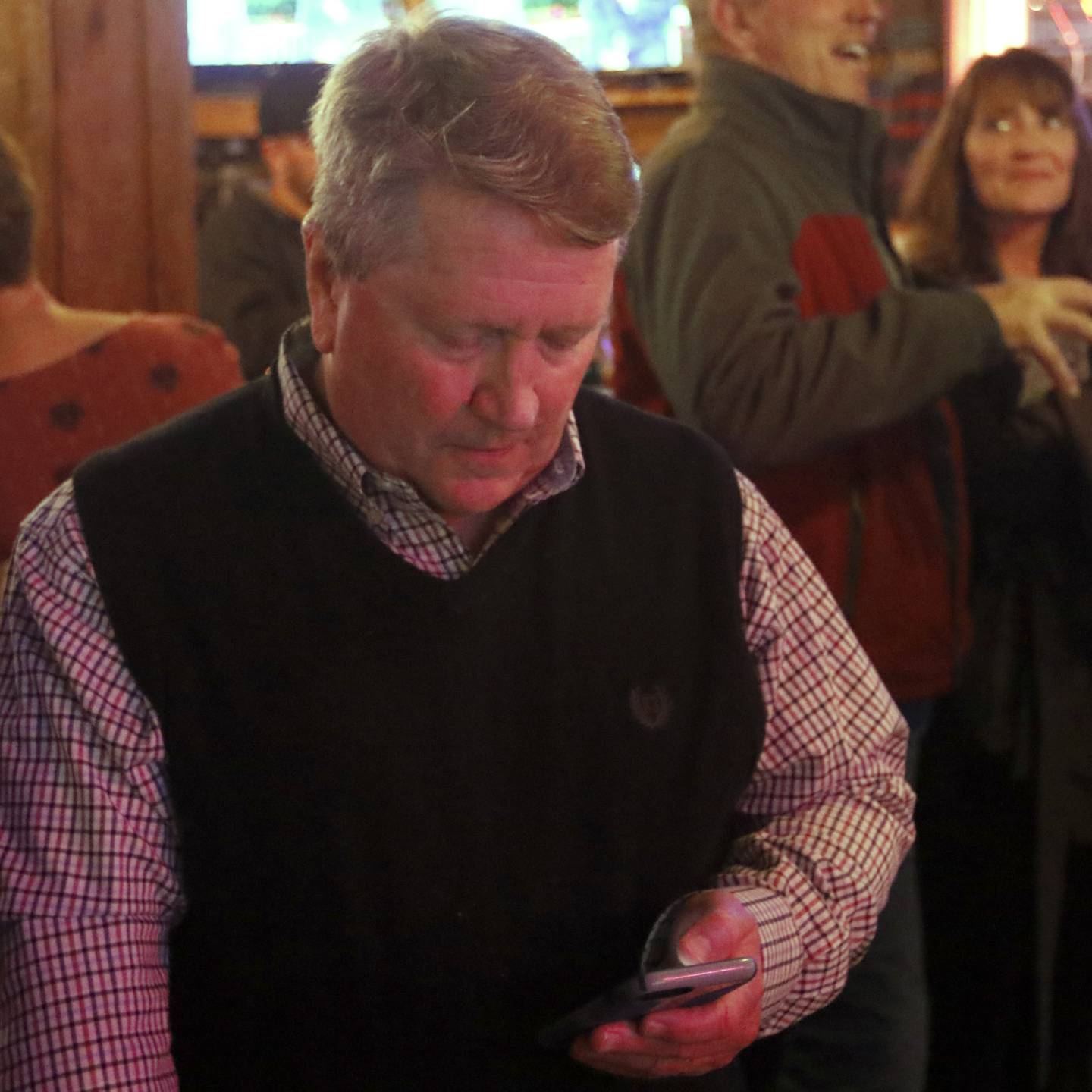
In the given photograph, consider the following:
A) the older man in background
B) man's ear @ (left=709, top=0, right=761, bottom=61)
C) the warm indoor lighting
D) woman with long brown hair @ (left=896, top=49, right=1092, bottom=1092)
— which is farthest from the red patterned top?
the warm indoor lighting

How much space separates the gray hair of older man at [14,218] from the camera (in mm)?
1696

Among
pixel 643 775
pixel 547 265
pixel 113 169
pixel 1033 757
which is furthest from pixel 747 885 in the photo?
pixel 113 169

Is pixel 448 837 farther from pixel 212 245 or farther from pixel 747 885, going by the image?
pixel 212 245

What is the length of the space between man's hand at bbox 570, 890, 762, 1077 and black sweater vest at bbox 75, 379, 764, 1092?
85 millimetres

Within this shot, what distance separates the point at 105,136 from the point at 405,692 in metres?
1.37

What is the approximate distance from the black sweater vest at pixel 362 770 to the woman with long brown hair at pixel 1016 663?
3.66 feet

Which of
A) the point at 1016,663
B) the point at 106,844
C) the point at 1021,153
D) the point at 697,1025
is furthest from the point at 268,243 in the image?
the point at 697,1025

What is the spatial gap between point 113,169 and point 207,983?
4.67 ft

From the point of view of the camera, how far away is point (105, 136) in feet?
7.16

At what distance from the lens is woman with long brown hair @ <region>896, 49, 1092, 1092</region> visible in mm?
2184

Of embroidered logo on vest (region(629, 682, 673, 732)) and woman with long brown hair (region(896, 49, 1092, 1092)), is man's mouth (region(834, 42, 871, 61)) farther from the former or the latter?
embroidered logo on vest (region(629, 682, 673, 732))

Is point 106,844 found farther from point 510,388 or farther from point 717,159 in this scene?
point 717,159

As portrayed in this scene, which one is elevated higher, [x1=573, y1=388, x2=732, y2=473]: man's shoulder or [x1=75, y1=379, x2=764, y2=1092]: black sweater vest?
[x1=573, y1=388, x2=732, y2=473]: man's shoulder

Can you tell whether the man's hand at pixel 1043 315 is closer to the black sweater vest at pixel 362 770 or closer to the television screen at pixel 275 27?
the black sweater vest at pixel 362 770
